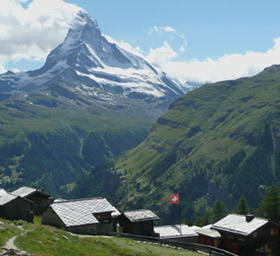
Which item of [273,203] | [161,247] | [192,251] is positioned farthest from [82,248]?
[273,203]

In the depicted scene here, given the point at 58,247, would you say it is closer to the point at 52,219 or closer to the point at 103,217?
the point at 52,219

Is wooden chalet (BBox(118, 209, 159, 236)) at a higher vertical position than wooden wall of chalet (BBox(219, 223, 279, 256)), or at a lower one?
higher

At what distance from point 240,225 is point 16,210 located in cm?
4464

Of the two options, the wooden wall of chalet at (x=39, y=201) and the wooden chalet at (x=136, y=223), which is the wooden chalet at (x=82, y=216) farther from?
the wooden wall of chalet at (x=39, y=201)

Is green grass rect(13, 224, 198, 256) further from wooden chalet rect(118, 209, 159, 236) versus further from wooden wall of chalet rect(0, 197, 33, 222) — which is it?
wooden chalet rect(118, 209, 159, 236)

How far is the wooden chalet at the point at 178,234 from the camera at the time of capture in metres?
96.4

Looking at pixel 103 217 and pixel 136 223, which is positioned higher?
pixel 103 217

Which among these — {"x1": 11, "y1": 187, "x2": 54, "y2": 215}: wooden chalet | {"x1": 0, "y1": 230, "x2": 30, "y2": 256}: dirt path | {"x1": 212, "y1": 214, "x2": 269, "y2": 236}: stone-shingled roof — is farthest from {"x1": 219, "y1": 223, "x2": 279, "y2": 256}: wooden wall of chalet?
{"x1": 0, "y1": 230, "x2": 30, "y2": 256}: dirt path

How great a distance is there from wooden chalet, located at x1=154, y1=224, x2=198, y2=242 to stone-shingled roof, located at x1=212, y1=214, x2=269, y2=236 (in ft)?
19.4

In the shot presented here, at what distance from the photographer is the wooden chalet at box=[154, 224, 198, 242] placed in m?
96.4

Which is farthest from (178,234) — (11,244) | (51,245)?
(11,244)

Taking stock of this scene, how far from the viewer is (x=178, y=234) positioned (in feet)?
320

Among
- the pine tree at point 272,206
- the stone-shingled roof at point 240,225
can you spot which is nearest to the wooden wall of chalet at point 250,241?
the stone-shingled roof at point 240,225

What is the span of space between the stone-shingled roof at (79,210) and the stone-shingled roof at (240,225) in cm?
2405
